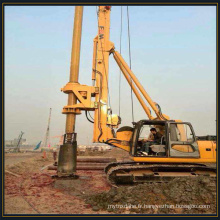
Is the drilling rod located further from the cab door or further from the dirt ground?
the cab door

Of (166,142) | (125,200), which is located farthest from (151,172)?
(125,200)

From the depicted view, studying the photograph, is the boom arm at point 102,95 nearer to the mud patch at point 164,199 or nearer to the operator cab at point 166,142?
the operator cab at point 166,142

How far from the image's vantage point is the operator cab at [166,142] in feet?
23.2

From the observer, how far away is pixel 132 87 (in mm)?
9258

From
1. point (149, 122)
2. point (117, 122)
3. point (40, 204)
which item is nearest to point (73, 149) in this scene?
point (117, 122)

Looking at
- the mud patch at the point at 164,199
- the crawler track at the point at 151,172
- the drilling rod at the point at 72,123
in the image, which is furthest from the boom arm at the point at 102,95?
the mud patch at the point at 164,199

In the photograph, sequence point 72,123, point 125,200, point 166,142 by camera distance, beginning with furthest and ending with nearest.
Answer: point 72,123
point 166,142
point 125,200

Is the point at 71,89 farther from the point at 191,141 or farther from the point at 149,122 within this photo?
the point at 191,141

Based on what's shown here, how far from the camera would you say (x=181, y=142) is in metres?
7.13

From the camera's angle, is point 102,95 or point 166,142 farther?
point 102,95

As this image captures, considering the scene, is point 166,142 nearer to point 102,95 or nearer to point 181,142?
point 181,142

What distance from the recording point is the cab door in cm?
705

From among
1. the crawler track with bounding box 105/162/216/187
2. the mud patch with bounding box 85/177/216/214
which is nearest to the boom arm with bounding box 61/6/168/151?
the crawler track with bounding box 105/162/216/187

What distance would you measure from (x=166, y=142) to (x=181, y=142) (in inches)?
22.4
